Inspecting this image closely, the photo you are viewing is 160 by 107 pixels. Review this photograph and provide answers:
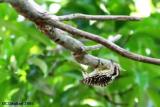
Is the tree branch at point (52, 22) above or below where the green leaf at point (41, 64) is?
above

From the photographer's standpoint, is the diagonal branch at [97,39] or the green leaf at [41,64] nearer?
the diagonal branch at [97,39]

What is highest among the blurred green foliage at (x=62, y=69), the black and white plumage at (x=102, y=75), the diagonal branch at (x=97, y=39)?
the diagonal branch at (x=97, y=39)

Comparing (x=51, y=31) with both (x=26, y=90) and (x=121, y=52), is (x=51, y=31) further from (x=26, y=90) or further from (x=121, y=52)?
(x=26, y=90)

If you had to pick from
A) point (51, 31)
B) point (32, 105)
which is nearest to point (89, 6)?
Answer: point (32, 105)

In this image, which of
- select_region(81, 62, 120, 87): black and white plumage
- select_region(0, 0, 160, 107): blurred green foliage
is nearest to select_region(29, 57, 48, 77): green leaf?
select_region(0, 0, 160, 107): blurred green foliage

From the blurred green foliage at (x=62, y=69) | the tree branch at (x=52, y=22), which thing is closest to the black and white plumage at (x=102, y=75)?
the tree branch at (x=52, y=22)

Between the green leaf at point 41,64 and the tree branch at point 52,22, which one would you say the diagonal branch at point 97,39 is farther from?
the green leaf at point 41,64

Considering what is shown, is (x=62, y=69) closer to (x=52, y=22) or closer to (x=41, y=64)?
(x=41, y=64)
